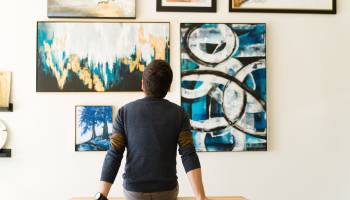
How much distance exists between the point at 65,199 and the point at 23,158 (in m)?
0.38

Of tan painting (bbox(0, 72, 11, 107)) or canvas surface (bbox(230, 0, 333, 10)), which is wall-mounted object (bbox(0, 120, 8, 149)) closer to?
tan painting (bbox(0, 72, 11, 107))

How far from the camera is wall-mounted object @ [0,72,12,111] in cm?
256

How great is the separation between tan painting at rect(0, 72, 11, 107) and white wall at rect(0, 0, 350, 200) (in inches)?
1.5

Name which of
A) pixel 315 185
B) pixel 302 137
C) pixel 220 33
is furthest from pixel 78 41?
pixel 315 185

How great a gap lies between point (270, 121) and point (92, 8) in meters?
1.40


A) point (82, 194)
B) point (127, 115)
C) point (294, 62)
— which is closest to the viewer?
point (127, 115)

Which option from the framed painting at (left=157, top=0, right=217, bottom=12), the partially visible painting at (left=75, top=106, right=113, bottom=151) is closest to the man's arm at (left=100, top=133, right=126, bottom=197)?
the partially visible painting at (left=75, top=106, right=113, bottom=151)

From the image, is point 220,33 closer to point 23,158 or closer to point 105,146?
point 105,146

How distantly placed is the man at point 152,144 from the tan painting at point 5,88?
1.19m

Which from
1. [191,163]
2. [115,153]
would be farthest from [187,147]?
[115,153]

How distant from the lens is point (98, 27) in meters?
2.62

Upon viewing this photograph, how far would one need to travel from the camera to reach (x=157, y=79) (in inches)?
66.1

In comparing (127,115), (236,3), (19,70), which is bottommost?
(127,115)

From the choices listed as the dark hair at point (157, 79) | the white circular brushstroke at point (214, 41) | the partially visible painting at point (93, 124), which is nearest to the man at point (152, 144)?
the dark hair at point (157, 79)
